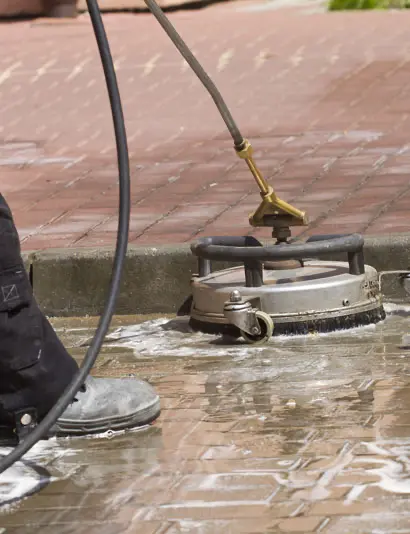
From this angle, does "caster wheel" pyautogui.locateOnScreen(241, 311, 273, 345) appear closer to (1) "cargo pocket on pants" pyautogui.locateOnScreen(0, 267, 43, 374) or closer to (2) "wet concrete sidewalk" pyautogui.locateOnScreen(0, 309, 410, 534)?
(2) "wet concrete sidewalk" pyautogui.locateOnScreen(0, 309, 410, 534)

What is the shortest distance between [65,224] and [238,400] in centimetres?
222

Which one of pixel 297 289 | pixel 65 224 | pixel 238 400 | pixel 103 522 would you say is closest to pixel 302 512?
pixel 103 522

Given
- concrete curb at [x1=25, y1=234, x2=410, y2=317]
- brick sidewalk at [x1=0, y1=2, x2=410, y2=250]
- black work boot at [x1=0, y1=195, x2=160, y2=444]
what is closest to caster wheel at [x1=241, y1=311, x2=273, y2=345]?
concrete curb at [x1=25, y1=234, x2=410, y2=317]

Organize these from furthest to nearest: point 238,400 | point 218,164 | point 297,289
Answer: point 218,164
point 297,289
point 238,400

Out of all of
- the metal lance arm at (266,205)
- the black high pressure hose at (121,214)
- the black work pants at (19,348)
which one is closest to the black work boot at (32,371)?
the black work pants at (19,348)

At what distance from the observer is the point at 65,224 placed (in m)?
5.71

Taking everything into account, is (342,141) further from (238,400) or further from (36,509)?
(36,509)

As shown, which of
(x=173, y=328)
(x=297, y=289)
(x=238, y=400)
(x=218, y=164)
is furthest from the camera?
(x=218, y=164)

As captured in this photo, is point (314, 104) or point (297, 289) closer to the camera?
point (297, 289)

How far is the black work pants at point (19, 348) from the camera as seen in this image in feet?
10.8

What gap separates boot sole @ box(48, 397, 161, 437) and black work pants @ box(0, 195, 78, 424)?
0.21 feet

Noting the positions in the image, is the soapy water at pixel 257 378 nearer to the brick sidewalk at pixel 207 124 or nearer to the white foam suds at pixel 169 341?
the white foam suds at pixel 169 341

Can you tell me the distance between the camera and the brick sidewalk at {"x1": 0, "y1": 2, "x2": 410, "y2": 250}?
5.78 metres

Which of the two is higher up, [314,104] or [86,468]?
[314,104]
